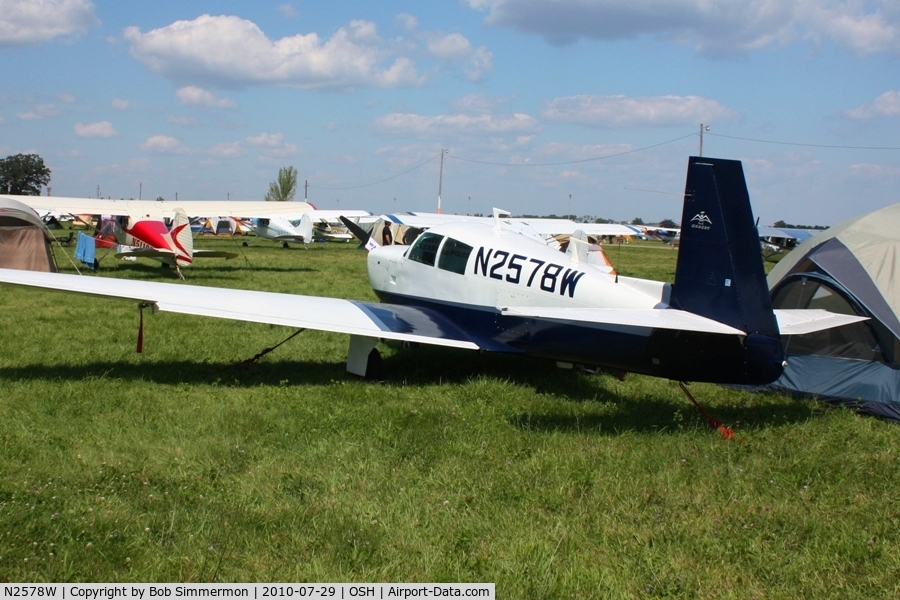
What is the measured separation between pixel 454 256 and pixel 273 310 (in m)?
2.22

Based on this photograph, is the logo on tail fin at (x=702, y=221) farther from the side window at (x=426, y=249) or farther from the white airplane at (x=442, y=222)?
the white airplane at (x=442, y=222)

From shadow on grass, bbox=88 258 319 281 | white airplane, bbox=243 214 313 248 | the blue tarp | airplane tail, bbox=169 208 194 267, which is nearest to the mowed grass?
airplane tail, bbox=169 208 194 267

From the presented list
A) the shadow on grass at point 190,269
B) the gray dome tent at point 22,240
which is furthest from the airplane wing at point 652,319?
the shadow on grass at point 190,269

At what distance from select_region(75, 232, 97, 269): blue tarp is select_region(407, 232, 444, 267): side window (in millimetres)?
14350

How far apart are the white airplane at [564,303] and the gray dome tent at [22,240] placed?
35.5ft

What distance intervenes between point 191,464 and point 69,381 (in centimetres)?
324

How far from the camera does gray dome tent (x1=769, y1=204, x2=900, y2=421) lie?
7.59m

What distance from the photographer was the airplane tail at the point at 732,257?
20.1 feet

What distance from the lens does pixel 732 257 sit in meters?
6.18

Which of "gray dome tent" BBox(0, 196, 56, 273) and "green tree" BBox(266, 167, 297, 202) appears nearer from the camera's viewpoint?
"gray dome tent" BBox(0, 196, 56, 273)

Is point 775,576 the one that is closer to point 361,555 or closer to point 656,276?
point 361,555

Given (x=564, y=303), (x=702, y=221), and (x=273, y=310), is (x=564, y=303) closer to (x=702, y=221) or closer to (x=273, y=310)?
(x=702, y=221)

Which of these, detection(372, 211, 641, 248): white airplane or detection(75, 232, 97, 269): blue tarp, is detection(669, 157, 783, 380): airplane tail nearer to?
detection(372, 211, 641, 248): white airplane

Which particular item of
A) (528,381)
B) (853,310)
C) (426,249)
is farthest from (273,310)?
(853,310)
